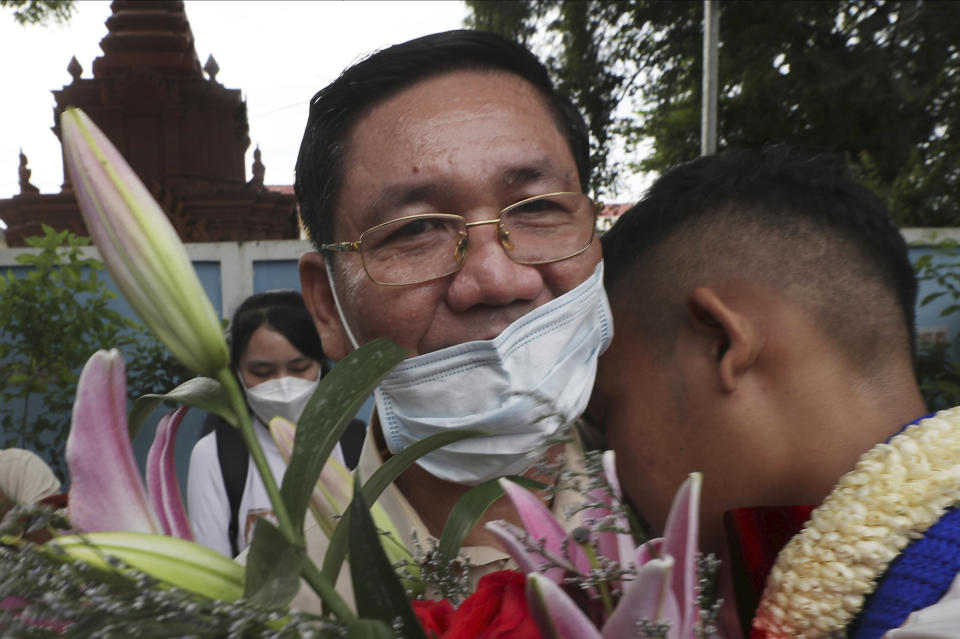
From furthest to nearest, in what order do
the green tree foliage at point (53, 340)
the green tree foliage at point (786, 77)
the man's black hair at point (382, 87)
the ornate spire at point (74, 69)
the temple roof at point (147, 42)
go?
the green tree foliage at point (786, 77), the temple roof at point (147, 42), the ornate spire at point (74, 69), the green tree foliage at point (53, 340), the man's black hair at point (382, 87)

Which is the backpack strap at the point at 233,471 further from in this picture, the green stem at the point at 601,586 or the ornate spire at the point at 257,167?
the ornate spire at the point at 257,167

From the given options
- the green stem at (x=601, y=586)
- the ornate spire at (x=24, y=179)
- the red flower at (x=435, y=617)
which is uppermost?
the ornate spire at (x=24, y=179)

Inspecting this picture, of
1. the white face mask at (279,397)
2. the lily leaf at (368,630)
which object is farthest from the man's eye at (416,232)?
the white face mask at (279,397)

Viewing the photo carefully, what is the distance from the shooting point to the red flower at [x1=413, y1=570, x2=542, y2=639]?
646mm

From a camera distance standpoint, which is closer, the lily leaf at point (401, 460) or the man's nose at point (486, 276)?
the lily leaf at point (401, 460)

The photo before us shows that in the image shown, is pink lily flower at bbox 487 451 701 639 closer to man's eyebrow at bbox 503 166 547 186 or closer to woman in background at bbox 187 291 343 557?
man's eyebrow at bbox 503 166 547 186

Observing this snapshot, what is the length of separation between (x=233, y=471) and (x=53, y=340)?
2614 mm

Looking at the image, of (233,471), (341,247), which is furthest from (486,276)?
(233,471)

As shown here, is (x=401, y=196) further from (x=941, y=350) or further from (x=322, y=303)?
(x=941, y=350)

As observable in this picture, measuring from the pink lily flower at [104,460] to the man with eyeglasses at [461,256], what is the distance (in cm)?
61

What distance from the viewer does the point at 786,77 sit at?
11273mm

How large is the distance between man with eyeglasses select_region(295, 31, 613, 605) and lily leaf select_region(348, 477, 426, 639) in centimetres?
60

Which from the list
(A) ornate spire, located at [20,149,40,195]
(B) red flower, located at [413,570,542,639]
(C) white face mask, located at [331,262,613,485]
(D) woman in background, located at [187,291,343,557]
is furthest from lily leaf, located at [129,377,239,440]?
(A) ornate spire, located at [20,149,40,195]

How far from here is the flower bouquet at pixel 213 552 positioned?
55cm
